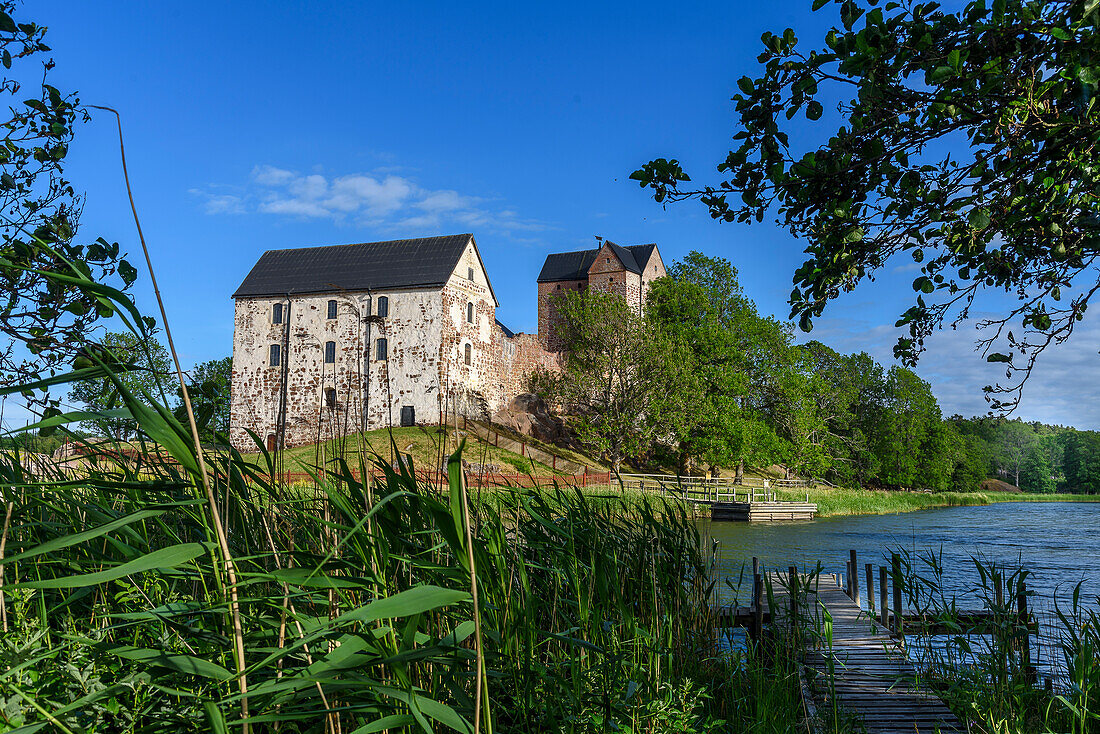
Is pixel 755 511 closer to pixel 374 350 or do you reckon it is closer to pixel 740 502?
pixel 740 502

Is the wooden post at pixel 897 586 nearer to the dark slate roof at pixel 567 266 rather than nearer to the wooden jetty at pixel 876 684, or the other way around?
the wooden jetty at pixel 876 684

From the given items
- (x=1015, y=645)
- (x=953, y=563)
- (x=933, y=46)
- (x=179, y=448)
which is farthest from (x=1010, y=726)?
(x=953, y=563)

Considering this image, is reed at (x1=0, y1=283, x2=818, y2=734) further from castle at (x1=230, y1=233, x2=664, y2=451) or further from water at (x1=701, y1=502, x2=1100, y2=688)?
castle at (x1=230, y1=233, x2=664, y2=451)

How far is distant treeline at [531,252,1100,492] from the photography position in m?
33.8

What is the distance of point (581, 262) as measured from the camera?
2044 inches

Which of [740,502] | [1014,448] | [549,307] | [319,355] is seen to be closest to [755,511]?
[740,502]

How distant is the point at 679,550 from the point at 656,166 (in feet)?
9.52

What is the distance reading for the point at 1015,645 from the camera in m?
5.77

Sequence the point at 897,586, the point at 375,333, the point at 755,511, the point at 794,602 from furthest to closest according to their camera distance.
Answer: the point at 375,333
the point at 755,511
the point at 897,586
the point at 794,602

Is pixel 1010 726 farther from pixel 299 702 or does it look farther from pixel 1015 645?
pixel 299 702

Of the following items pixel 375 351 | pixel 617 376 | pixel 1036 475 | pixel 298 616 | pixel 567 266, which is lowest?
pixel 1036 475

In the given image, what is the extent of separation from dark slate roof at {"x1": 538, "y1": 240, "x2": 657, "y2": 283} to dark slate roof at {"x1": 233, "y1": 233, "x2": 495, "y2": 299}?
13.1 meters

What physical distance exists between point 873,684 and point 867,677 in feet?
0.58

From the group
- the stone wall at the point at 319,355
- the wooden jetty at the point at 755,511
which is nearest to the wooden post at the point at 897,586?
the wooden jetty at the point at 755,511
